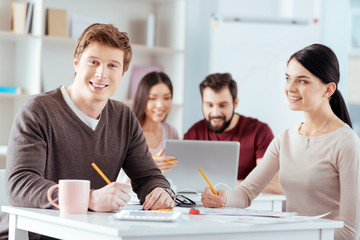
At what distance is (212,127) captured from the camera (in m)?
3.59

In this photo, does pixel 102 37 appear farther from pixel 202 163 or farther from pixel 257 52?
pixel 257 52

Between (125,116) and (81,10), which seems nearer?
(125,116)

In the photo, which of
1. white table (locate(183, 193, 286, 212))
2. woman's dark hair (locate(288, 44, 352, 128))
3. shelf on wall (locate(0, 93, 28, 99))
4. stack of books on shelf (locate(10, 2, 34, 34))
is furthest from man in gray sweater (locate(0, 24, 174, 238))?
stack of books on shelf (locate(10, 2, 34, 34))

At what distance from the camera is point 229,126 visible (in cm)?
361

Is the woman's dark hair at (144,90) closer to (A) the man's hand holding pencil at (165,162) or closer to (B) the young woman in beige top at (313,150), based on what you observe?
(A) the man's hand holding pencil at (165,162)

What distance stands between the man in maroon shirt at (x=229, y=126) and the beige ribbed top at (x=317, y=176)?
116cm

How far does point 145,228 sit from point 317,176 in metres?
1.06

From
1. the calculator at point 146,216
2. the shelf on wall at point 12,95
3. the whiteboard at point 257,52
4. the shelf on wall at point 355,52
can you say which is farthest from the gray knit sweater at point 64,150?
the shelf on wall at point 355,52

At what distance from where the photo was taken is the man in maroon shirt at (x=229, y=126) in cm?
346

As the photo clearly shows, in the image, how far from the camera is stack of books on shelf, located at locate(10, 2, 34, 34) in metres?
3.92

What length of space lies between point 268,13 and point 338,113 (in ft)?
9.76

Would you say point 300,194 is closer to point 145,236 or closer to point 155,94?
point 145,236

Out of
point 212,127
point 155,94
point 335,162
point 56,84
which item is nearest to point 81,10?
point 56,84

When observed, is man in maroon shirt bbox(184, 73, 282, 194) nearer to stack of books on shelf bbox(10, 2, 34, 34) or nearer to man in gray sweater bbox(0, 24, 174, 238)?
stack of books on shelf bbox(10, 2, 34, 34)
